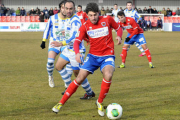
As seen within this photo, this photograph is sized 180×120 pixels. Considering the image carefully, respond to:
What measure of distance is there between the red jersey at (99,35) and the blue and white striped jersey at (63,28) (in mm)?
1375

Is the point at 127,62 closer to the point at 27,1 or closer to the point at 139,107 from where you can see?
the point at 139,107

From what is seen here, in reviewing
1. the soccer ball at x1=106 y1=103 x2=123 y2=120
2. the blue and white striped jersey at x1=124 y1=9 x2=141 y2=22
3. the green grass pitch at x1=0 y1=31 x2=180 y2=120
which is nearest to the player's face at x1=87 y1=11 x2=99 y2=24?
the soccer ball at x1=106 y1=103 x2=123 y2=120

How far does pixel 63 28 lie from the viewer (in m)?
8.15

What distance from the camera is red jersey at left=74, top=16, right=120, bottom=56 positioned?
20.3ft

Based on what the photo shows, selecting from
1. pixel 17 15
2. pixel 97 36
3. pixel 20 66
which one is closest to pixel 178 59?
pixel 20 66

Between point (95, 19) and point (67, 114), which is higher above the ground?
point (95, 19)

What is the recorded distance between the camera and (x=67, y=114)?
6078 mm

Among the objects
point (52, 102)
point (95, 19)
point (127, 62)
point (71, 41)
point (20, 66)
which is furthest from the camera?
point (127, 62)

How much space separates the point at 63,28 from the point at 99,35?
211 cm

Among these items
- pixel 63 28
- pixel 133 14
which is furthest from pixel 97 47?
pixel 133 14

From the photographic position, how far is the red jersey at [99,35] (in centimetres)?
618

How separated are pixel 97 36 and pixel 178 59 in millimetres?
9439

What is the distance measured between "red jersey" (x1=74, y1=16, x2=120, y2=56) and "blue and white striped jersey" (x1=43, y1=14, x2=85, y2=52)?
1.37 meters

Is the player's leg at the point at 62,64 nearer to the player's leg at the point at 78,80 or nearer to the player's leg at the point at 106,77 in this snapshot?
the player's leg at the point at 78,80
